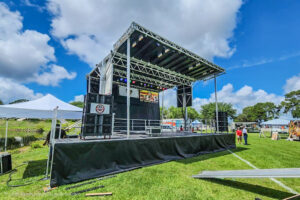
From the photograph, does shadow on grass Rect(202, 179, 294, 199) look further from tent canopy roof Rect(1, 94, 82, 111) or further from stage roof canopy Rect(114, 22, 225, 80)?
tent canopy roof Rect(1, 94, 82, 111)

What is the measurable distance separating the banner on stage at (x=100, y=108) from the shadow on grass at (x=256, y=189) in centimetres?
408

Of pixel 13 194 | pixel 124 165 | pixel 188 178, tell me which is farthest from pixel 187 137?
pixel 13 194

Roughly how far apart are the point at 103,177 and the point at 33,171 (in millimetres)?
2718

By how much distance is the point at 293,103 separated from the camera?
2602 cm

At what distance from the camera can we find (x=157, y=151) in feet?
17.6

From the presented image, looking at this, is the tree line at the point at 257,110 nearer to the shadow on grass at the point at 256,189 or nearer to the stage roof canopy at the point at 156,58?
the stage roof canopy at the point at 156,58

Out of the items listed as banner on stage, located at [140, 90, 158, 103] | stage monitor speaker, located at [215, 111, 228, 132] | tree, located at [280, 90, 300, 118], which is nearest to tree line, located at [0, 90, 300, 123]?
tree, located at [280, 90, 300, 118]

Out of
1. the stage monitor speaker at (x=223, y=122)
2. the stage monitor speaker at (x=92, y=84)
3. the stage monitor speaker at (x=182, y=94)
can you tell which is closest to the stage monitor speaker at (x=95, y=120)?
the stage monitor speaker at (x=92, y=84)

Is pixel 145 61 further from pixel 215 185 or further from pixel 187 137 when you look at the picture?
pixel 215 185

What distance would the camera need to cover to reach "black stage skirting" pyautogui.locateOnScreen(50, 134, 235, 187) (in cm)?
353

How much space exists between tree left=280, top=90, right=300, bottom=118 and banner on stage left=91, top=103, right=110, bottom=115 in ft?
114

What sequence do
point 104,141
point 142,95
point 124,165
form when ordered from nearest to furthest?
point 104,141
point 124,165
point 142,95

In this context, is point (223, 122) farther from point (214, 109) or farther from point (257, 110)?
point (257, 110)

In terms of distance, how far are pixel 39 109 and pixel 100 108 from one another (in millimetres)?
4052
